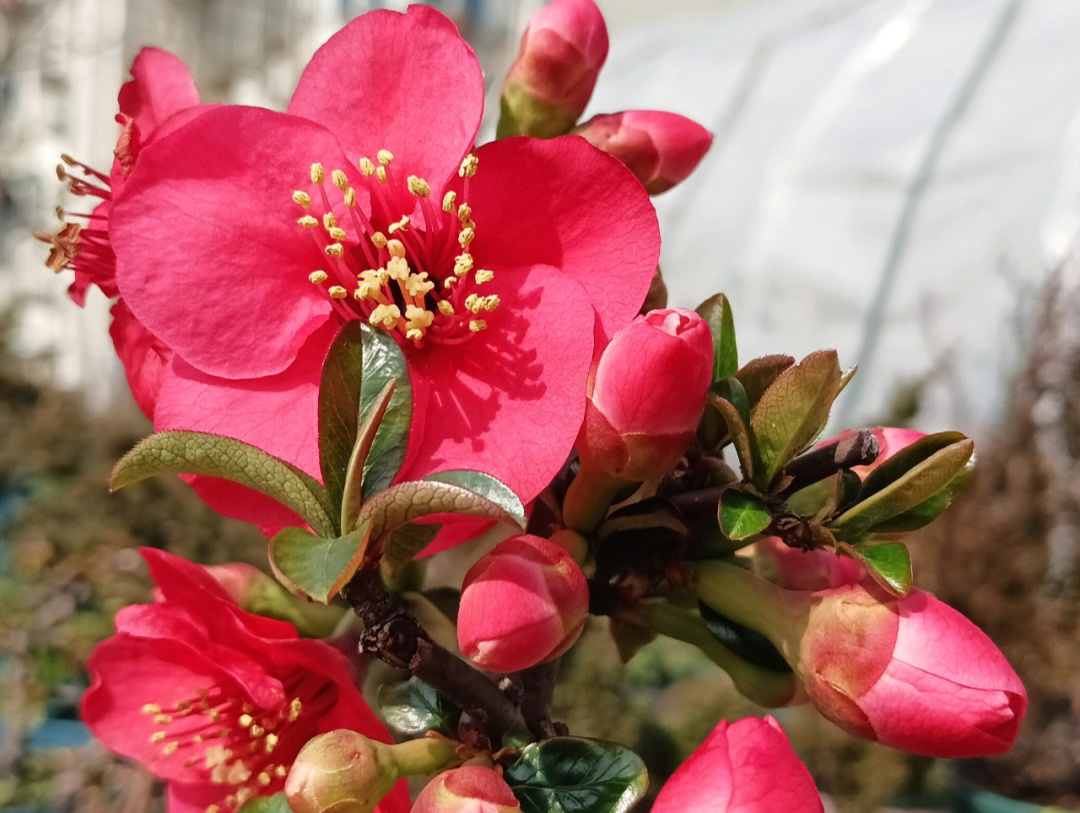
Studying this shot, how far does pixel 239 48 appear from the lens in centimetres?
485

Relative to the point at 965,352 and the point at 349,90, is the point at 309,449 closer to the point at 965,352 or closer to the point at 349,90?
the point at 349,90

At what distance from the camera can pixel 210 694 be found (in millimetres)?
453

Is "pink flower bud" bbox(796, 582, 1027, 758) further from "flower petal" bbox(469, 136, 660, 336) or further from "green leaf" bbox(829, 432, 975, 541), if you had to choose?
"flower petal" bbox(469, 136, 660, 336)

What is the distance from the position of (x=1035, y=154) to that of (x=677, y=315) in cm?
351

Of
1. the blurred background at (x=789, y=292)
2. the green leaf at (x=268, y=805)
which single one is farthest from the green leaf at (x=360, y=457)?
the blurred background at (x=789, y=292)

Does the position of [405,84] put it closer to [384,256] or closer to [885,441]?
[384,256]

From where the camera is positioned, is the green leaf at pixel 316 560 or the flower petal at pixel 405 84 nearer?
the green leaf at pixel 316 560

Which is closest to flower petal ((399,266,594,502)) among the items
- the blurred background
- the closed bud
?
the closed bud

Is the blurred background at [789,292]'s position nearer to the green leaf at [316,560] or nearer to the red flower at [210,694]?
the red flower at [210,694]

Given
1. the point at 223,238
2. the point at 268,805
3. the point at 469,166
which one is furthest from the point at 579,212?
the point at 268,805

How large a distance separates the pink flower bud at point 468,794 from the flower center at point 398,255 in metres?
0.18

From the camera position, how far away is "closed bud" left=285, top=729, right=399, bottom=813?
32 cm

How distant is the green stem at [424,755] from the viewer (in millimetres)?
360

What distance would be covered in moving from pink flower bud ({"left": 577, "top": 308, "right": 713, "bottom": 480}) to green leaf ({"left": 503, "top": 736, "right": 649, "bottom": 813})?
0.36 ft
